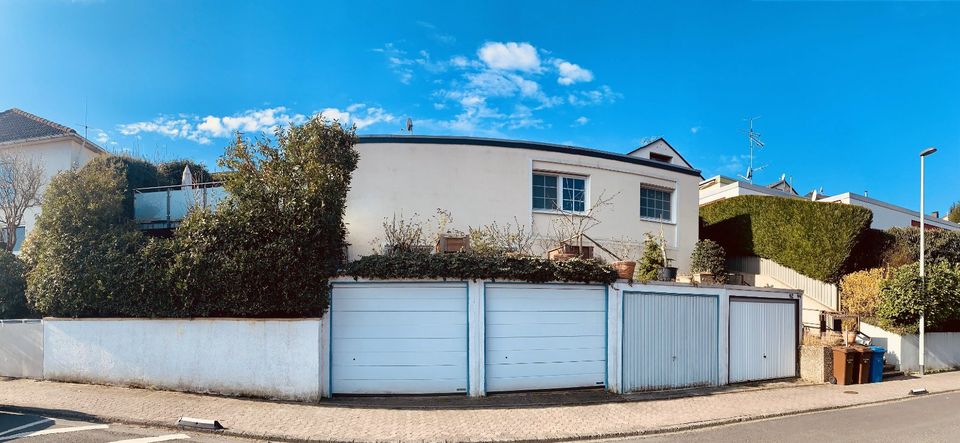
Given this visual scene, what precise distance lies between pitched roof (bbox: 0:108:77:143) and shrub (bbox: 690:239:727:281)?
23736mm

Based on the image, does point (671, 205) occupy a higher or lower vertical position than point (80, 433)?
higher

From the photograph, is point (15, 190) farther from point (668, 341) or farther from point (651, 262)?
point (668, 341)

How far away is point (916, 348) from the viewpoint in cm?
1571

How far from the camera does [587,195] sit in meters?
16.6

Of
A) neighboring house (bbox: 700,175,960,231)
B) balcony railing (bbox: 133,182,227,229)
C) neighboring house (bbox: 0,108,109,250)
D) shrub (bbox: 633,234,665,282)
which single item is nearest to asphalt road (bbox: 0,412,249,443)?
balcony railing (bbox: 133,182,227,229)

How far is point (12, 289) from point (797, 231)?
22.2 meters

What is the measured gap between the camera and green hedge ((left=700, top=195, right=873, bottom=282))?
57.3 feet

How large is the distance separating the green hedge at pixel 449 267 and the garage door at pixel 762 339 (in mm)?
5262

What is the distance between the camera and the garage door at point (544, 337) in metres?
10.6

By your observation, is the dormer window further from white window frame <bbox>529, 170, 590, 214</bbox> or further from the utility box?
the utility box

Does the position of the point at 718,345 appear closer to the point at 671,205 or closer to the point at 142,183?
the point at 671,205

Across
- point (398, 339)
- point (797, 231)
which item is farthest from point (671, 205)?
point (398, 339)

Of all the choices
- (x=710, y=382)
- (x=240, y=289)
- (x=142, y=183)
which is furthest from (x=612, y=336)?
(x=142, y=183)

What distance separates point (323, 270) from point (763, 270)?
16.6 m
